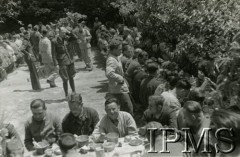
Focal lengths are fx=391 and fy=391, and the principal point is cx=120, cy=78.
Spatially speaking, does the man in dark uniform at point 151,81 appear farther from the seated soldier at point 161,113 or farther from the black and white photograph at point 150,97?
the seated soldier at point 161,113

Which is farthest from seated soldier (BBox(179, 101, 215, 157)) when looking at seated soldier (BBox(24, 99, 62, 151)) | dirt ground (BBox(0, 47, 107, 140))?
dirt ground (BBox(0, 47, 107, 140))

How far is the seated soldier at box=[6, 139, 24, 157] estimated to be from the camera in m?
5.52

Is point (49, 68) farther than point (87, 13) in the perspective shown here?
No

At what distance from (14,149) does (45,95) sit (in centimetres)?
687

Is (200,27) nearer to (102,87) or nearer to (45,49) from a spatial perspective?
(102,87)

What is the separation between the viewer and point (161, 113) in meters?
6.18

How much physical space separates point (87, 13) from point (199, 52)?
17.7 meters

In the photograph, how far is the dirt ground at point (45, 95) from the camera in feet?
35.3

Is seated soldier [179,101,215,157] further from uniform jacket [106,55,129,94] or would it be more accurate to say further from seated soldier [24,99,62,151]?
uniform jacket [106,55,129,94]

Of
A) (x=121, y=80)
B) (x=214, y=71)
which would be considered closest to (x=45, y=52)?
(x=121, y=80)

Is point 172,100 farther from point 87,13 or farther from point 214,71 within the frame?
point 87,13

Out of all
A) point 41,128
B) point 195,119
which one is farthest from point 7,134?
point 195,119

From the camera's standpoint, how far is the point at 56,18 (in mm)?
26000

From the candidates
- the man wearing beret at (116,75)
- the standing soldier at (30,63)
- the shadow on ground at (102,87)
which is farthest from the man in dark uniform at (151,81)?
the standing soldier at (30,63)
